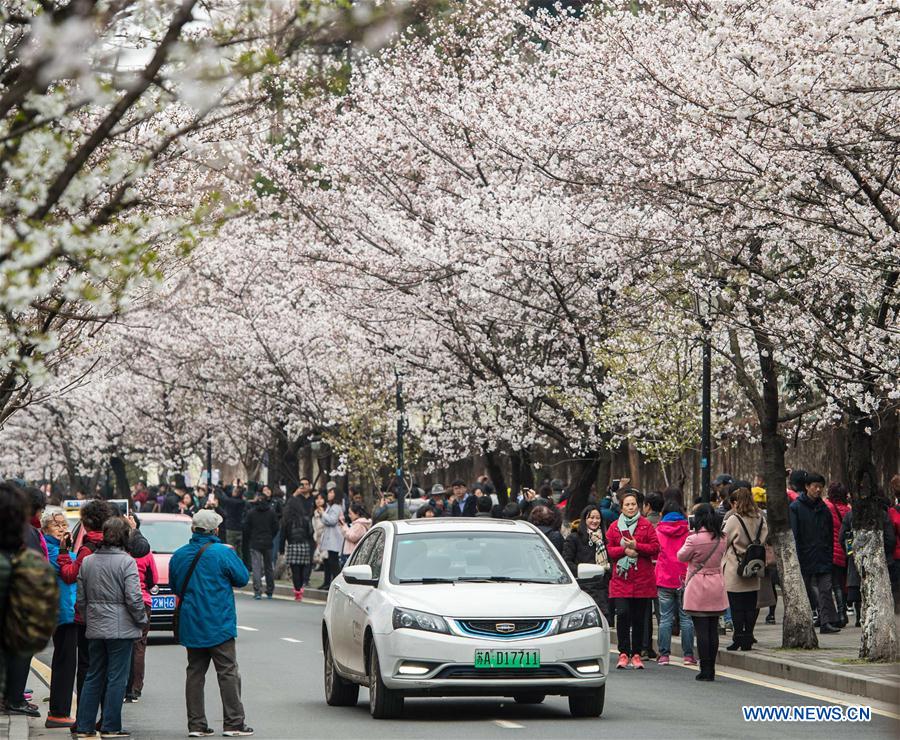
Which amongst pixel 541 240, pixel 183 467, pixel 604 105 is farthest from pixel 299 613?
pixel 183 467

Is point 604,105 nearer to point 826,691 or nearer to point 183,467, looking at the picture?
point 826,691

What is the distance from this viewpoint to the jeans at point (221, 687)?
40.1 feet

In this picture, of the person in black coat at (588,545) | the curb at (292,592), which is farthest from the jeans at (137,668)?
the curb at (292,592)

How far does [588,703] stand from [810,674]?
373cm

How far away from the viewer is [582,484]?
29.3 meters

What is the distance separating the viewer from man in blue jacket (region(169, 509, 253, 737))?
40.0ft

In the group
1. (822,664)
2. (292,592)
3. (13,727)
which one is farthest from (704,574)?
(292,592)

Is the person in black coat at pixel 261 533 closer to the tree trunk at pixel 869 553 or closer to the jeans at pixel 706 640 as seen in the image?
the tree trunk at pixel 869 553

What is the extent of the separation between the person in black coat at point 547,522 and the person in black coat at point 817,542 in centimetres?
334

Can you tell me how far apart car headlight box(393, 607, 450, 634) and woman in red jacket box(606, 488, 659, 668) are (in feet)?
16.9

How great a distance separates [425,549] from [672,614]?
5.36 meters

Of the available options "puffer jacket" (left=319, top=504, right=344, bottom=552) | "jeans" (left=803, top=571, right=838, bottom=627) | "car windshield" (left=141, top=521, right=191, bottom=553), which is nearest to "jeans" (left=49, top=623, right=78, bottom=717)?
"car windshield" (left=141, top=521, right=191, bottom=553)

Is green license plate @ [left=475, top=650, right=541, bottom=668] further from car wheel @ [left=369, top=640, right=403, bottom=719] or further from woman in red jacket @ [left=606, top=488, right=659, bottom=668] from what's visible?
woman in red jacket @ [left=606, top=488, right=659, bottom=668]

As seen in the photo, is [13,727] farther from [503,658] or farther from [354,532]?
[354,532]
